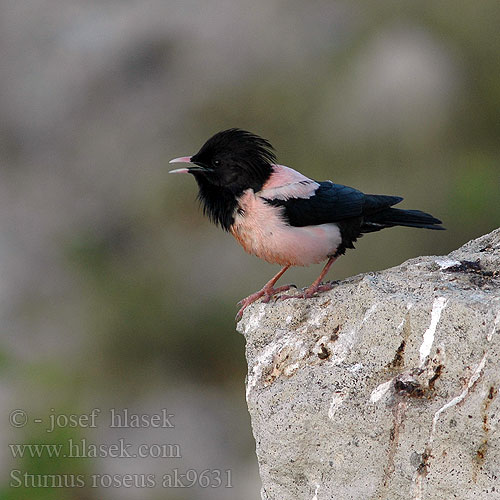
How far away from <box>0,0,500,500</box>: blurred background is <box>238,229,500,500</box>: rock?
8556 mm

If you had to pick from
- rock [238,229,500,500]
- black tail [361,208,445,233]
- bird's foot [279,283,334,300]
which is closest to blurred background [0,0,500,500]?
black tail [361,208,445,233]

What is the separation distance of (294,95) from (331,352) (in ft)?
41.1

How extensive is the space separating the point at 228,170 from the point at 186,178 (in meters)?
9.82

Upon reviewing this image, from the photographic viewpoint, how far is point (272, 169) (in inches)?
275

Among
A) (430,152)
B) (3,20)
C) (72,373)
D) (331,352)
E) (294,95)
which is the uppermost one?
(3,20)

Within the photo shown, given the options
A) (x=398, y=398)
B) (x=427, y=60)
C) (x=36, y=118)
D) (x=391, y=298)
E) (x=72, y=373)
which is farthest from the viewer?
(x=36, y=118)

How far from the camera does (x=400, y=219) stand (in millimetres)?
6949

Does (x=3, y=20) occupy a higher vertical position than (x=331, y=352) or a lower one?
higher

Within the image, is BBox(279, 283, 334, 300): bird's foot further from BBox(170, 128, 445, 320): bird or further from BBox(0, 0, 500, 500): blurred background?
BBox(0, 0, 500, 500): blurred background

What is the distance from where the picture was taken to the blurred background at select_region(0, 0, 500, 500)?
15.2m

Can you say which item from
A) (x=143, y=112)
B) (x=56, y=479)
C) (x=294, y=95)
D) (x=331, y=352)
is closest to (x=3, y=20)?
(x=143, y=112)

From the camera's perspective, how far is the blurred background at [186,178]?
49.8 ft

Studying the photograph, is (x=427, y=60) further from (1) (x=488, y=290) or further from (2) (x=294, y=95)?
(1) (x=488, y=290)

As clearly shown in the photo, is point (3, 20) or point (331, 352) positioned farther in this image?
point (3, 20)
